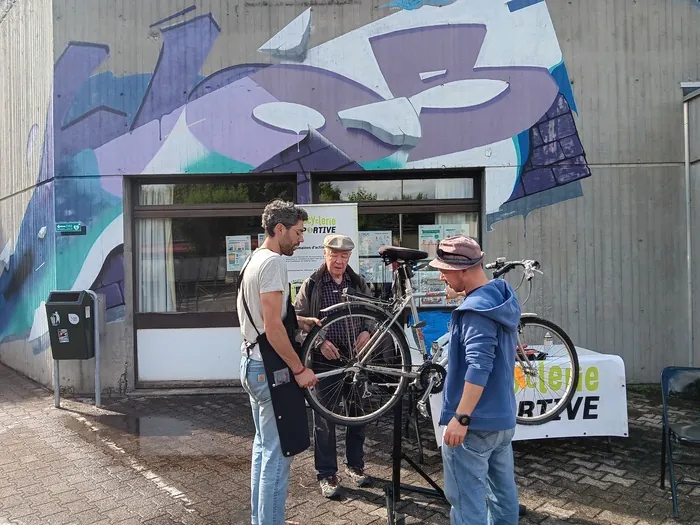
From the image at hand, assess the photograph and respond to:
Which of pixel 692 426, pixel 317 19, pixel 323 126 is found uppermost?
pixel 317 19

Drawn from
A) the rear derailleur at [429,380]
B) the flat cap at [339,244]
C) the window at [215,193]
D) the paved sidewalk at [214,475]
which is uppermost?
the window at [215,193]

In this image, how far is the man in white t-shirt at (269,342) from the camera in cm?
299

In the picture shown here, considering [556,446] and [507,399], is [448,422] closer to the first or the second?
[507,399]

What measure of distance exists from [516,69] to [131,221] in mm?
5042

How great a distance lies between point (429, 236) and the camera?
6.94m

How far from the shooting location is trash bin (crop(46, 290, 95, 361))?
240 inches

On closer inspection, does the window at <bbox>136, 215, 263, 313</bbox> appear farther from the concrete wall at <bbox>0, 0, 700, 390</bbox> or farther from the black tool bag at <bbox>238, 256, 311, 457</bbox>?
the black tool bag at <bbox>238, 256, 311, 457</bbox>

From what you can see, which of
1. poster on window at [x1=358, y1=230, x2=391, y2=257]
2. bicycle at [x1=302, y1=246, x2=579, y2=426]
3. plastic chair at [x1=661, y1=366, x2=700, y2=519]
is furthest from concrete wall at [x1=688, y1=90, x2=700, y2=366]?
poster on window at [x1=358, y1=230, x2=391, y2=257]

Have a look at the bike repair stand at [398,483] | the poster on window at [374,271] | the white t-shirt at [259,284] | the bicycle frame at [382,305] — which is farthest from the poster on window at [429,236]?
the white t-shirt at [259,284]

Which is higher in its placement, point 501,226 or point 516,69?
point 516,69

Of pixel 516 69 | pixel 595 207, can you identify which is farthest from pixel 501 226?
pixel 516 69

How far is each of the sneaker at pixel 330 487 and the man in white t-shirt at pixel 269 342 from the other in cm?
87

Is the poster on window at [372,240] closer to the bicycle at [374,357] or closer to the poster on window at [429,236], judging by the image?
the poster on window at [429,236]

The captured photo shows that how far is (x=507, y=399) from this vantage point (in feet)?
8.93
